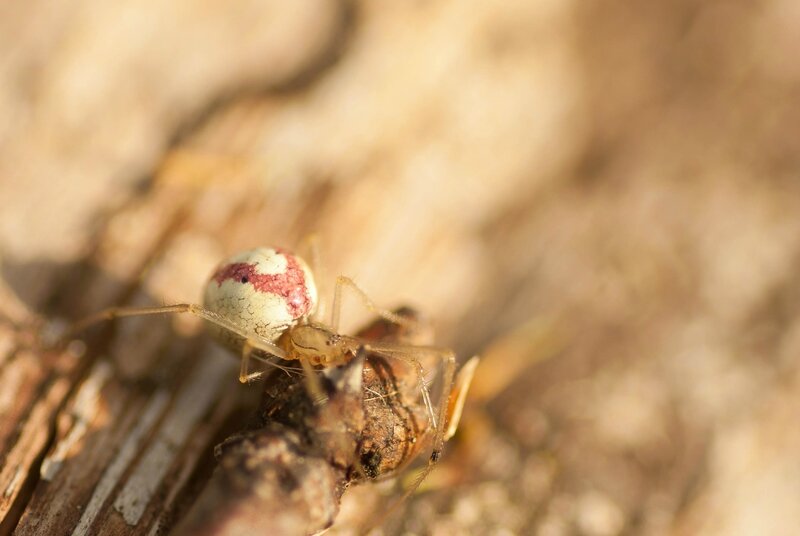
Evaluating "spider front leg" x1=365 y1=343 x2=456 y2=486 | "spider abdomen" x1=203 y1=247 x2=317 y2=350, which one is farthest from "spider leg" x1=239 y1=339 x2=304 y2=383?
"spider front leg" x1=365 y1=343 x2=456 y2=486

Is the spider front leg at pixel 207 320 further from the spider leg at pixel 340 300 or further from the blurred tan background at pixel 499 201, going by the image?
the spider leg at pixel 340 300

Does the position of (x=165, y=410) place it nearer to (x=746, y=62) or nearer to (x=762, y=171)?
(x=762, y=171)

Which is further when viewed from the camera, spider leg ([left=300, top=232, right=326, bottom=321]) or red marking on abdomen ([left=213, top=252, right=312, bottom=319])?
spider leg ([left=300, top=232, right=326, bottom=321])

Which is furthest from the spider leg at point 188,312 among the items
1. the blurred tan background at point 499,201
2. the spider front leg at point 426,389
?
the spider front leg at point 426,389

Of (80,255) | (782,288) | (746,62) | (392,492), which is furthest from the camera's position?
(746,62)

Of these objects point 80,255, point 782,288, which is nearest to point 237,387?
point 80,255

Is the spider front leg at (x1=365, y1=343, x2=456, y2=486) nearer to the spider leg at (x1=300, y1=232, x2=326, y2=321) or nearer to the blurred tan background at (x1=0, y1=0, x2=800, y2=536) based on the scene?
the blurred tan background at (x1=0, y1=0, x2=800, y2=536)

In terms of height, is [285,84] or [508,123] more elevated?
[285,84]
